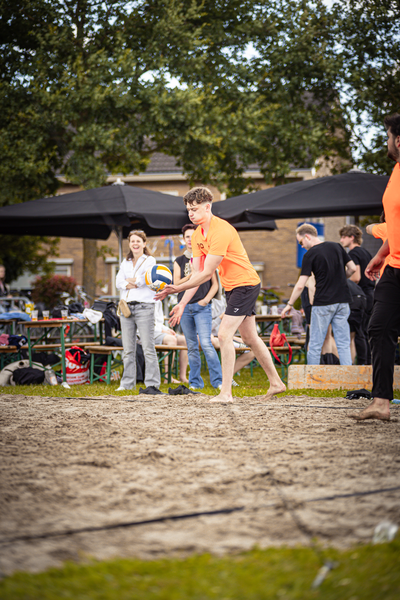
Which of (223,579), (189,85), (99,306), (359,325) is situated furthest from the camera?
(189,85)

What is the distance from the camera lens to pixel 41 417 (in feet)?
16.1

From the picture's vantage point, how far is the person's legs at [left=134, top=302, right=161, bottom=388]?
6922 mm

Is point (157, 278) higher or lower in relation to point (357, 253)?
lower

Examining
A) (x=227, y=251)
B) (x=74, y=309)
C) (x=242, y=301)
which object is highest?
(x=227, y=251)

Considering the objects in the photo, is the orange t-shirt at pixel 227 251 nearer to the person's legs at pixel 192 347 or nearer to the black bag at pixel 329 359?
the person's legs at pixel 192 347

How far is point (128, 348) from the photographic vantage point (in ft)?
23.4

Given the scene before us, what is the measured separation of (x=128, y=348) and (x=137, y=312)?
19.3 inches

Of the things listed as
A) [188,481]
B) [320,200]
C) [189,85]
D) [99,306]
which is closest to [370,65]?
[189,85]

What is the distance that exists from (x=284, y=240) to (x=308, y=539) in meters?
22.8

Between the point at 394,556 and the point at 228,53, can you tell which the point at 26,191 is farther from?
the point at 394,556

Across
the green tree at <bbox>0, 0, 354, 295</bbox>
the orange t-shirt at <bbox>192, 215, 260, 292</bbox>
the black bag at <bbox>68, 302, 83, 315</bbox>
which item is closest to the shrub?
the green tree at <bbox>0, 0, 354, 295</bbox>

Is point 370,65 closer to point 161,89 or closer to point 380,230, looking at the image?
point 161,89

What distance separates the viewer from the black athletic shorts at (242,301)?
5.60 m

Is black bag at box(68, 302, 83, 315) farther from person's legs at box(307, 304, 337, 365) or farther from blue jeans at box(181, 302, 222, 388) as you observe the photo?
person's legs at box(307, 304, 337, 365)
